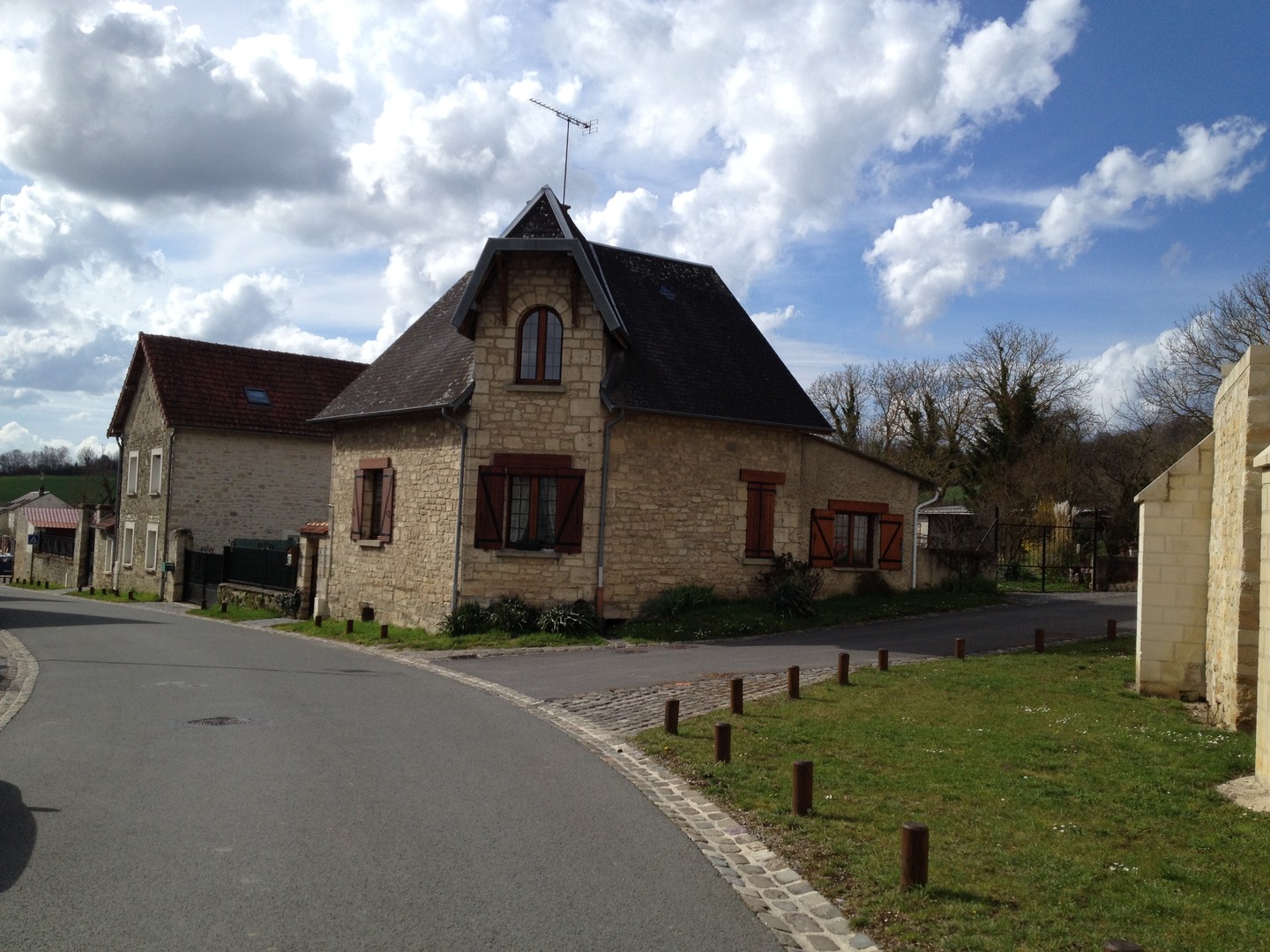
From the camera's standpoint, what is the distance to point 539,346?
1952 centimetres

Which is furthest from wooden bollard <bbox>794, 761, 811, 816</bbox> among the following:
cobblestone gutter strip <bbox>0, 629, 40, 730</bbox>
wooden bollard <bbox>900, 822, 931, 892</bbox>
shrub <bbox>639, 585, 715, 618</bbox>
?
shrub <bbox>639, 585, 715, 618</bbox>

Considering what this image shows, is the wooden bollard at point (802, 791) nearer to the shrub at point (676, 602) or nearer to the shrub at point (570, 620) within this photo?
A: the shrub at point (570, 620)

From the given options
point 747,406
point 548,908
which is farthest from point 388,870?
point 747,406

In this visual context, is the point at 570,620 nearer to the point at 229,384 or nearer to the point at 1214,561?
the point at 1214,561

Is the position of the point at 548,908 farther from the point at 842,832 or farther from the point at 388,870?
the point at 842,832

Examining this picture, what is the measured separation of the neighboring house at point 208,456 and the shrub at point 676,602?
17621 mm

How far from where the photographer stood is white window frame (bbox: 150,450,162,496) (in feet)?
110

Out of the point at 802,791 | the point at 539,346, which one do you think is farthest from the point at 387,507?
the point at 802,791

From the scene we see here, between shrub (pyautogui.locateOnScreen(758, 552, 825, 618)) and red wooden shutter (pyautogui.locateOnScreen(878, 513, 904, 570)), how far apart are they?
2.25m

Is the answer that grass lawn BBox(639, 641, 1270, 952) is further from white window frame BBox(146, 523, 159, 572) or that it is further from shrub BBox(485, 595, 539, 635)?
white window frame BBox(146, 523, 159, 572)

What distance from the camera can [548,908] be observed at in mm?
5211

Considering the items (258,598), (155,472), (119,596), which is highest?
(155,472)

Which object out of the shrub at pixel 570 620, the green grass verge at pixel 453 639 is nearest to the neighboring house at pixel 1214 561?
the green grass verge at pixel 453 639

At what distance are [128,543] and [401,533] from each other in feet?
66.0
